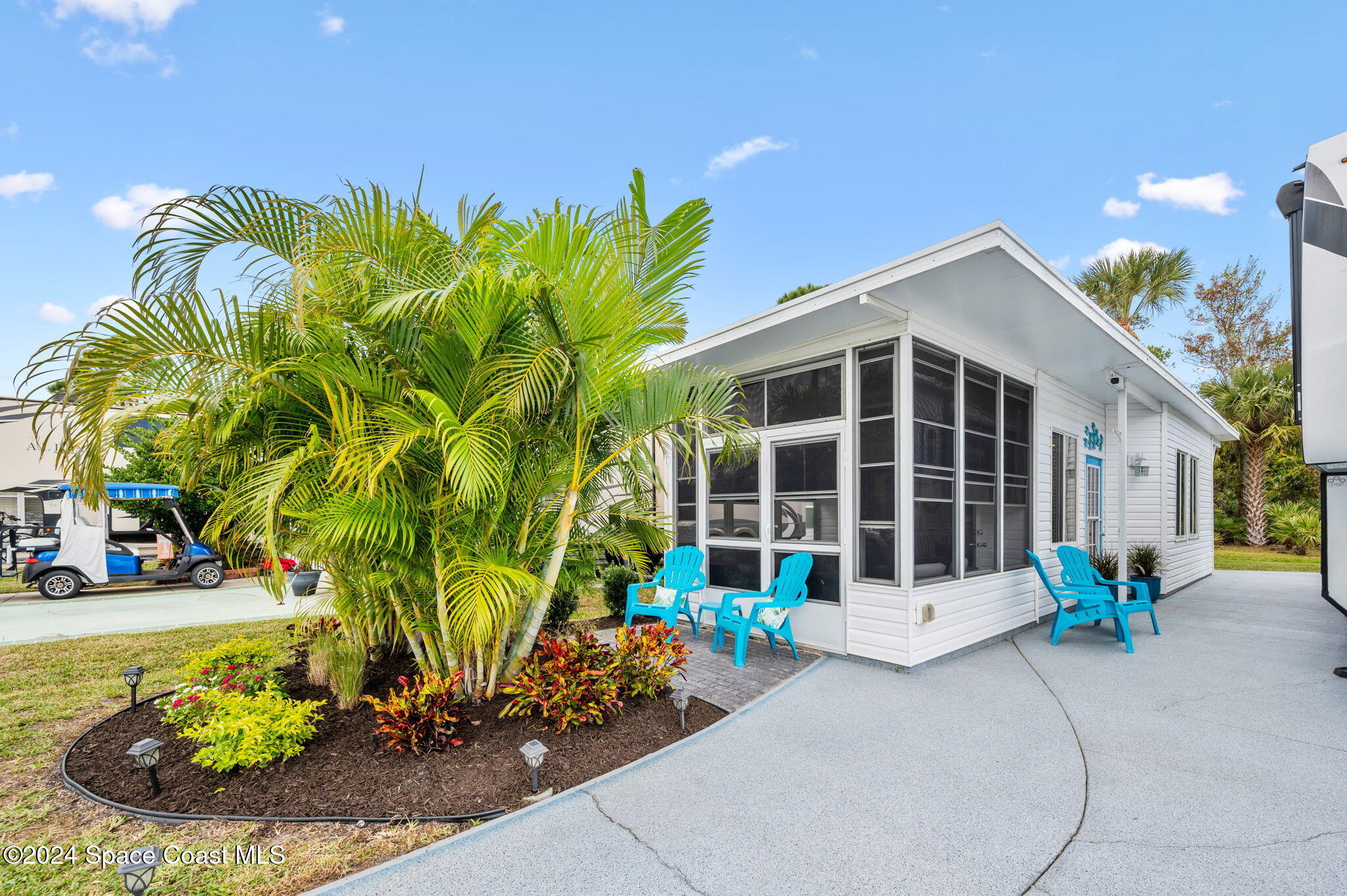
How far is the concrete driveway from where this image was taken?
6.36 ft

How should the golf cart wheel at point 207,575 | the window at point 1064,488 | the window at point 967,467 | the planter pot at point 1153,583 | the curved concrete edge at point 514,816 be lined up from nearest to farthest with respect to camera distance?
1. the curved concrete edge at point 514,816
2. the window at point 967,467
3. the window at point 1064,488
4. the planter pot at point 1153,583
5. the golf cart wheel at point 207,575

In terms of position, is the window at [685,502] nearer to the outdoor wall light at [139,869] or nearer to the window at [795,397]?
the window at [795,397]

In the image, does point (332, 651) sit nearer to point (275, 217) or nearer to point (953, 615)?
point (275, 217)

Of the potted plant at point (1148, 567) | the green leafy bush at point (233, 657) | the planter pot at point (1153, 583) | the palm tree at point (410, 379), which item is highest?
the palm tree at point (410, 379)

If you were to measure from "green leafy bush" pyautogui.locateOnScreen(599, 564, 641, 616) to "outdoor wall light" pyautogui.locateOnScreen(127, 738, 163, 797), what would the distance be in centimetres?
412

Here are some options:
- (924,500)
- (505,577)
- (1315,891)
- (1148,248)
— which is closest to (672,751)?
(505,577)

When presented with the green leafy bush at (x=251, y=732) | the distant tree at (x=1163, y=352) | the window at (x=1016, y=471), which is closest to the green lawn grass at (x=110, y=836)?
the green leafy bush at (x=251, y=732)

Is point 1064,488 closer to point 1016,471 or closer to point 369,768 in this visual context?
point 1016,471

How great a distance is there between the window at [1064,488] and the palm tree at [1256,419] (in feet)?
33.6

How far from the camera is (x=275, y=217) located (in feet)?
9.81

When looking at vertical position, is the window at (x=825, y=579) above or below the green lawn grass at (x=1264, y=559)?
above

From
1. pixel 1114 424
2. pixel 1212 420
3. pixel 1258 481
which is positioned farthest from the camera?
pixel 1258 481

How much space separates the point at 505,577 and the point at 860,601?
2823 millimetres

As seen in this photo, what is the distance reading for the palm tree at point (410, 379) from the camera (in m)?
2.69
